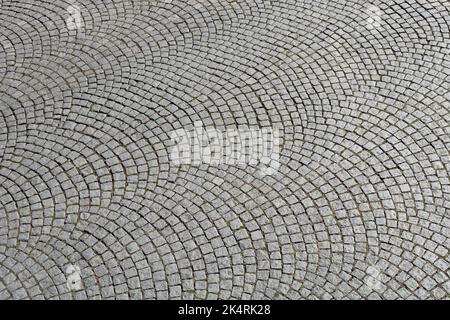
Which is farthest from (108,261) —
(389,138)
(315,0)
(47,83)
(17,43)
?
(315,0)

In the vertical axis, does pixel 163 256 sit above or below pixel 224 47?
below

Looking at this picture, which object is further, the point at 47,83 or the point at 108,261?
the point at 47,83

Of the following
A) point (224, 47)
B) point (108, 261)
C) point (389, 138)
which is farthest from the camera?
point (224, 47)

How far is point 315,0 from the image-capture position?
8.23 metres

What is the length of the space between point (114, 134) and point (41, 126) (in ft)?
2.81

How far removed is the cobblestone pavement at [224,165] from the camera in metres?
5.03

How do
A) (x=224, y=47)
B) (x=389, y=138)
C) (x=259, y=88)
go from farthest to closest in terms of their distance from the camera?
1. (x=224, y=47)
2. (x=259, y=88)
3. (x=389, y=138)

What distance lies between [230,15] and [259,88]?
1.67 metres

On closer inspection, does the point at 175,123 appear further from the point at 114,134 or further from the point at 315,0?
the point at 315,0

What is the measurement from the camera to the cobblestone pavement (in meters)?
5.03

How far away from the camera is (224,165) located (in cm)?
595

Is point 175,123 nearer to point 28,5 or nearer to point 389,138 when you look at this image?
point 389,138

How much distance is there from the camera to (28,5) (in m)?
8.18

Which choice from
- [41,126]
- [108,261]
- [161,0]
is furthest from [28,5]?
[108,261]
